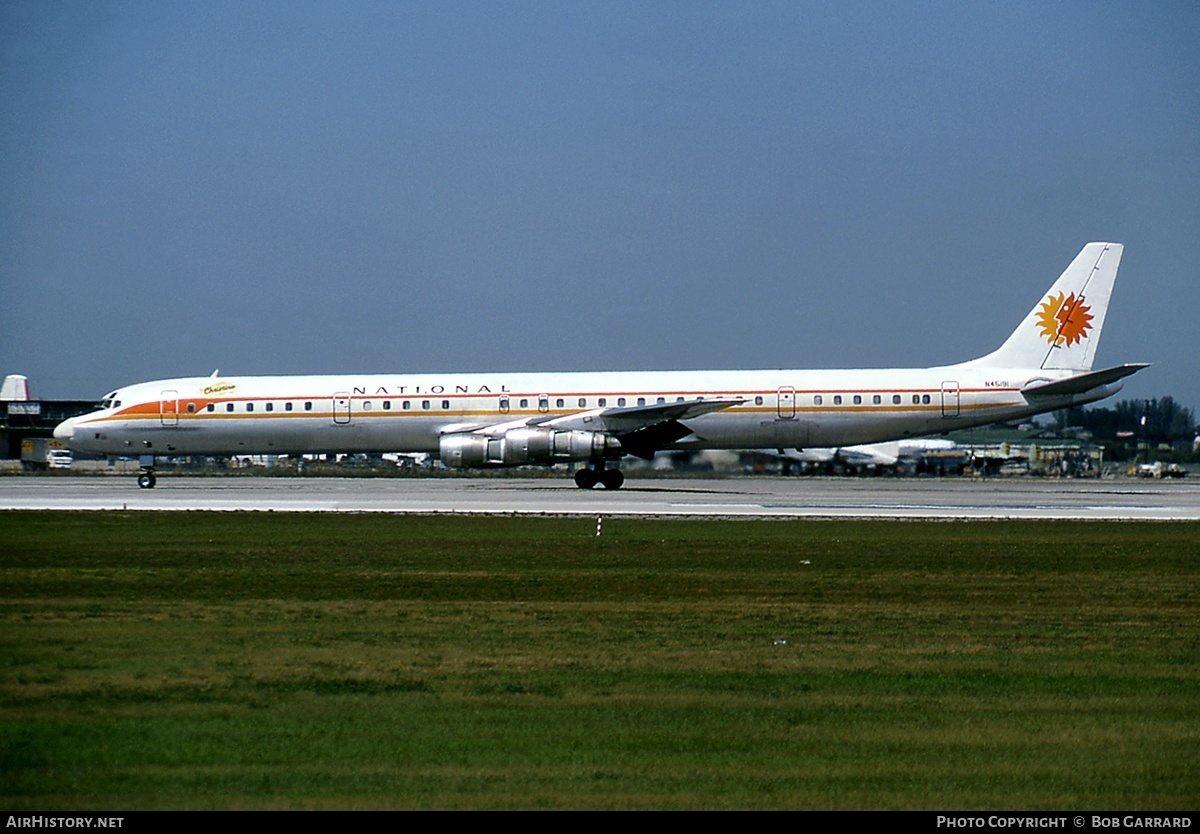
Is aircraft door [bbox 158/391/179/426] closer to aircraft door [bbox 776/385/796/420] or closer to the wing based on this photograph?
the wing

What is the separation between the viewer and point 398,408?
44.9 m

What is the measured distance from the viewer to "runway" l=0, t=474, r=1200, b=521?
30.1 meters

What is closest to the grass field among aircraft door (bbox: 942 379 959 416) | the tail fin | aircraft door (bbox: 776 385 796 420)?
aircraft door (bbox: 776 385 796 420)

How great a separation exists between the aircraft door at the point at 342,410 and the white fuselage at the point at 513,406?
34 millimetres

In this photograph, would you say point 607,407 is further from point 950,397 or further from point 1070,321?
point 1070,321

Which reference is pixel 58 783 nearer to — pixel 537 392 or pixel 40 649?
pixel 40 649

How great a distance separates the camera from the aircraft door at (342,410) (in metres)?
45.2

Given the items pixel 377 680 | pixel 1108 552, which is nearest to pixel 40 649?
pixel 377 680

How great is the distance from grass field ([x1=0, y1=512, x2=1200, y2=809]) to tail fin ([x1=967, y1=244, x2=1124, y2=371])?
26415 millimetres

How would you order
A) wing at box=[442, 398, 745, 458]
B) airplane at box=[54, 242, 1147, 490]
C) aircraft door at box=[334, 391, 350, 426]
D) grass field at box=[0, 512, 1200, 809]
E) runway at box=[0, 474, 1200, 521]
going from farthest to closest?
aircraft door at box=[334, 391, 350, 426]
airplane at box=[54, 242, 1147, 490]
wing at box=[442, 398, 745, 458]
runway at box=[0, 474, 1200, 521]
grass field at box=[0, 512, 1200, 809]

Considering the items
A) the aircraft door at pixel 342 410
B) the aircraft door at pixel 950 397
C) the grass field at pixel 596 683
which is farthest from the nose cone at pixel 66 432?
the aircraft door at pixel 950 397

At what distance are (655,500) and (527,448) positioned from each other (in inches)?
276

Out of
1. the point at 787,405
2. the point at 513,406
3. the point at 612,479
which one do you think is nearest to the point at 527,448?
the point at 612,479

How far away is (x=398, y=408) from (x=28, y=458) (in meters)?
47.0
